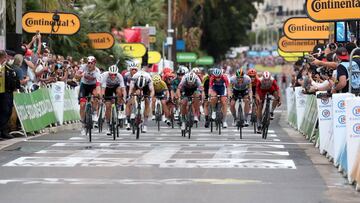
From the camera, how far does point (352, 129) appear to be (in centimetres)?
1350

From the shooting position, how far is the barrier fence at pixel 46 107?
2272 centimetres

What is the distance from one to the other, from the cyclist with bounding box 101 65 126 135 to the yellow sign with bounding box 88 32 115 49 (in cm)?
1498

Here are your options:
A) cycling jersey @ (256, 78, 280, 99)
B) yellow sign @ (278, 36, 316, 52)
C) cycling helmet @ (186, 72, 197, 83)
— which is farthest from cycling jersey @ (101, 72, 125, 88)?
yellow sign @ (278, 36, 316, 52)

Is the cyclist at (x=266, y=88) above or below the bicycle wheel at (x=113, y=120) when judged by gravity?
above

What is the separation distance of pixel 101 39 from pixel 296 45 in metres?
7.76

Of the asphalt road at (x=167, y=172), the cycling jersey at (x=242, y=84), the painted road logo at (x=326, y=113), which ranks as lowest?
the asphalt road at (x=167, y=172)

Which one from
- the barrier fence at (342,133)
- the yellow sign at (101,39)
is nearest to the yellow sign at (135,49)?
the yellow sign at (101,39)

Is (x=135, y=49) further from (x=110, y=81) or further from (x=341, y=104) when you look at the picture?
(x=341, y=104)

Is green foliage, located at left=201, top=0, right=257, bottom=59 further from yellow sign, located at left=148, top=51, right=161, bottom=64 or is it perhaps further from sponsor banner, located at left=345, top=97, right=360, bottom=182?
sponsor banner, located at left=345, top=97, right=360, bottom=182

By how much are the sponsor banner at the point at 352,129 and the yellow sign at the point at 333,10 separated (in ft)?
16.7

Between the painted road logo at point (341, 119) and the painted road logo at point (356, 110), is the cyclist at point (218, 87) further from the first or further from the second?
the painted road logo at point (356, 110)

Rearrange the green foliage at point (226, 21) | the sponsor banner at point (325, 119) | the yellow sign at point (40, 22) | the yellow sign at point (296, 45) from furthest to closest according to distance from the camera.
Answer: the green foliage at point (226, 21) → the yellow sign at point (296, 45) → the yellow sign at point (40, 22) → the sponsor banner at point (325, 119)

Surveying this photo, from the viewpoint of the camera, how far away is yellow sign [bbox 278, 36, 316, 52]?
38094 mm

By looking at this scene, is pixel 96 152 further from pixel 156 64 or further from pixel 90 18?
pixel 156 64
